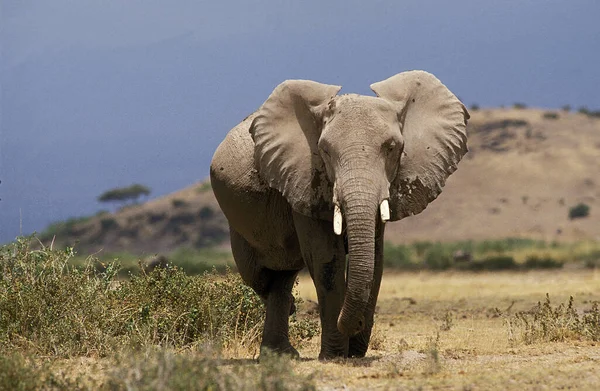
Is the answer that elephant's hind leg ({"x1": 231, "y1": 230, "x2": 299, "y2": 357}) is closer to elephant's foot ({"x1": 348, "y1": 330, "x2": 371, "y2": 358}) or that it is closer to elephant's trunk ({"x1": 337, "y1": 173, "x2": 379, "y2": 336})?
elephant's foot ({"x1": 348, "y1": 330, "x2": 371, "y2": 358})

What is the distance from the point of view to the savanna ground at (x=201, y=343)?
801 centimetres

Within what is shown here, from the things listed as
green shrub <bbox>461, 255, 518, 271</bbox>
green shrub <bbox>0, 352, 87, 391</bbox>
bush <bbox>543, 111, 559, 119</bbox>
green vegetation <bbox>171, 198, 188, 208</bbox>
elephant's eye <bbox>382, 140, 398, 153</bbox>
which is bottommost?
green shrub <bbox>0, 352, 87, 391</bbox>

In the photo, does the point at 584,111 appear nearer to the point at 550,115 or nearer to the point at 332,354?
the point at 550,115

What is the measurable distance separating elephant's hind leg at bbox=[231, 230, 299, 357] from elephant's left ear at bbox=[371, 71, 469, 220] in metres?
2.47

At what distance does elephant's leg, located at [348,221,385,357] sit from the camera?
1057cm

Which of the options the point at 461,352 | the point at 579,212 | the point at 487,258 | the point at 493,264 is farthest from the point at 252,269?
the point at 579,212

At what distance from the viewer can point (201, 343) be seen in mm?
10703

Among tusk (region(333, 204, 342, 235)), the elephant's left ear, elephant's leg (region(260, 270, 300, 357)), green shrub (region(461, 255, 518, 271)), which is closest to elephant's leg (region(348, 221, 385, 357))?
the elephant's left ear

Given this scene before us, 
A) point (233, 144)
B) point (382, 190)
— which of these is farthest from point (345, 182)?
point (233, 144)

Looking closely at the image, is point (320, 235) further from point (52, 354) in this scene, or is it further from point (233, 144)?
point (52, 354)

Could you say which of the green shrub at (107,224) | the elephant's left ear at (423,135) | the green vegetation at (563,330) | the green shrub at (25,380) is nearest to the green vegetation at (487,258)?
the green vegetation at (563,330)

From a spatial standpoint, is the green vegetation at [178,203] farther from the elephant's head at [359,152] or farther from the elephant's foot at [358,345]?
the elephant's head at [359,152]

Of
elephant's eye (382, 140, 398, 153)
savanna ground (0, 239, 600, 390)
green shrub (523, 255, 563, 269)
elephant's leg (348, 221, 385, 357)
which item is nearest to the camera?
savanna ground (0, 239, 600, 390)

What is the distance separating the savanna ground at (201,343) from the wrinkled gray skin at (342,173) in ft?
2.64
